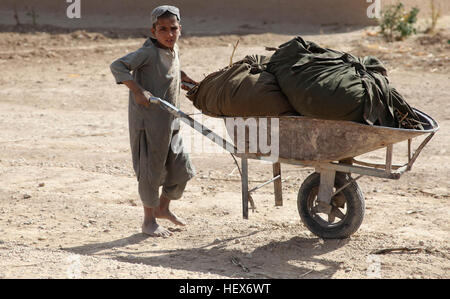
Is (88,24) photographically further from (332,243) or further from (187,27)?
(332,243)

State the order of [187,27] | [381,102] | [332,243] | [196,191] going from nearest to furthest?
[381,102], [332,243], [196,191], [187,27]

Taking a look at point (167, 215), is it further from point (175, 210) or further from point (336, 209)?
point (336, 209)

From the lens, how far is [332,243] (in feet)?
16.2

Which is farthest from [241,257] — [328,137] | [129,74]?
[129,74]

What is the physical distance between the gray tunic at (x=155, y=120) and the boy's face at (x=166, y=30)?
0.08 meters

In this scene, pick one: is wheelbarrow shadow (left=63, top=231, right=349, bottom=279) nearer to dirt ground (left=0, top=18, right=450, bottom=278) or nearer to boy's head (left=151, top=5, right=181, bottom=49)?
dirt ground (left=0, top=18, right=450, bottom=278)

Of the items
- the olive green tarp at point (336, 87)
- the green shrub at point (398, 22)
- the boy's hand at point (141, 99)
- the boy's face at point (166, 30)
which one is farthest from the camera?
the green shrub at point (398, 22)

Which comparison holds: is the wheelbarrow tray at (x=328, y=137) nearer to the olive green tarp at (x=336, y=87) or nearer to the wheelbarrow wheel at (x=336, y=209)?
the olive green tarp at (x=336, y=87)

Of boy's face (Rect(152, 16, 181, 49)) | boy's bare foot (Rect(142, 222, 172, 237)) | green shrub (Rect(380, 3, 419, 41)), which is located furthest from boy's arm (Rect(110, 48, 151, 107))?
green shrub (Rect(380, 3, 419, 41))

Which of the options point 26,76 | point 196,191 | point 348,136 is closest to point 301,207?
point 348,136

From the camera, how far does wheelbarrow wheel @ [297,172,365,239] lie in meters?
4.84

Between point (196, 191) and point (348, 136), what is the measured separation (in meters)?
2.29

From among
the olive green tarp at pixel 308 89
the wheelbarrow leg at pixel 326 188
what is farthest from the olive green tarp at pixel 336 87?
the wheelbarrow leg at pixel 326 188

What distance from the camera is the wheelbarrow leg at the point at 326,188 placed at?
484 centimetres
